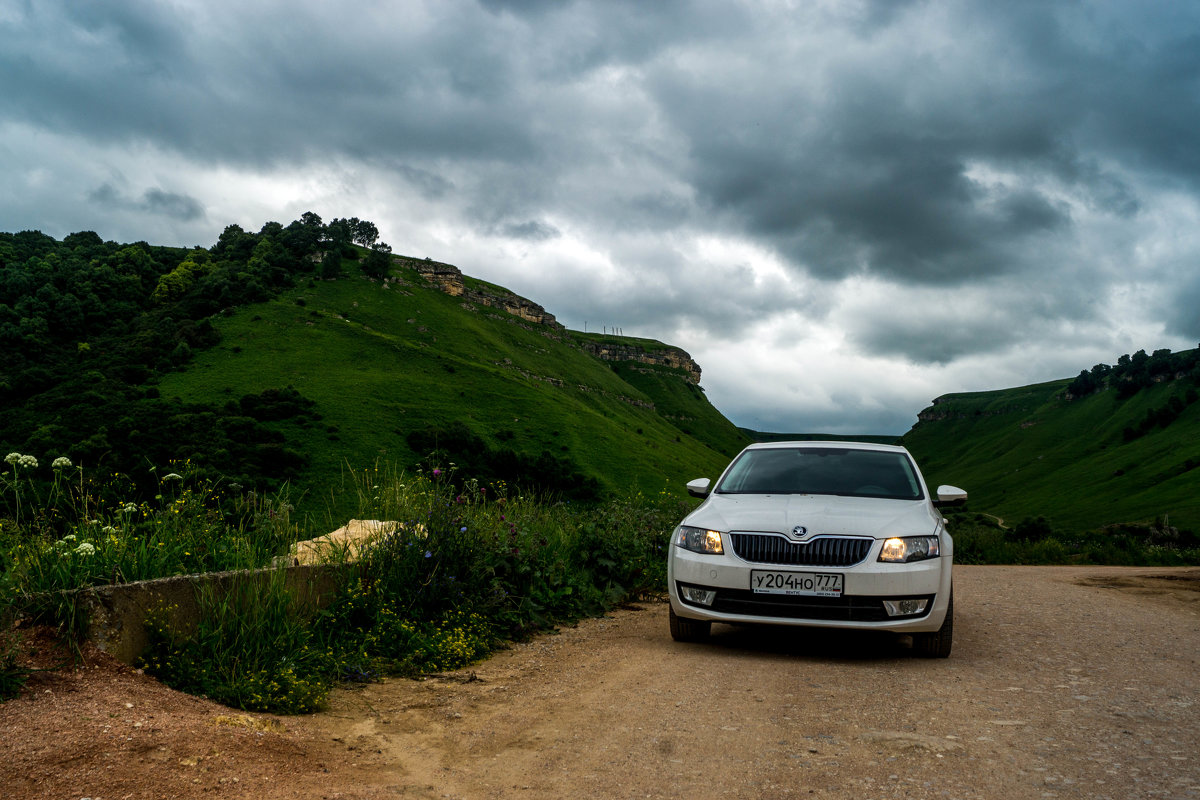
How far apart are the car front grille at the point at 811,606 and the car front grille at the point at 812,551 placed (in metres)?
0.27

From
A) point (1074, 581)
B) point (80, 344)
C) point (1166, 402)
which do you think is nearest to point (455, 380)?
point (80, 344)

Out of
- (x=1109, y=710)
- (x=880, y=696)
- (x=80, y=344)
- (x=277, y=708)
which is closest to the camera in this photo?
(x=277, y=708)

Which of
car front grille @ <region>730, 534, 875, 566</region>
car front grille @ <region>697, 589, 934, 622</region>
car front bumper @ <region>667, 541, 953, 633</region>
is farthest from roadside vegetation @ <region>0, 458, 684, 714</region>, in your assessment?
car front grille @ <region>730, 534, 875, 566</region>

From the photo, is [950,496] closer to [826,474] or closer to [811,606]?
[826,474]

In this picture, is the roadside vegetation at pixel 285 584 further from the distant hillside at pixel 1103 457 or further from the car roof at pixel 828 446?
the distant hillside at pixel 1103 457

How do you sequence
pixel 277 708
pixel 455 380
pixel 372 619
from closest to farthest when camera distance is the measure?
pixel 277 708 < pixel 372 619 < pixel 455 380

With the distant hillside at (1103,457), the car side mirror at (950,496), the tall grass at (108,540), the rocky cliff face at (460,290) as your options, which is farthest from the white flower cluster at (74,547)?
the rocky cliff face at (460,290)

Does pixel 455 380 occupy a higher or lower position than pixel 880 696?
higher

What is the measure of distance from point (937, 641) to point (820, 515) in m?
1.35

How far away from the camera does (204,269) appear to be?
117250 mm

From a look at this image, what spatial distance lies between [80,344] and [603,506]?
100519 mm

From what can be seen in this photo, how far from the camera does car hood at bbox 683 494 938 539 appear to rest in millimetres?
6156

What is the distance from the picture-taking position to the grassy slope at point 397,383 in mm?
75375

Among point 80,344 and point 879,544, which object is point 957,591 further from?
point 80,344
